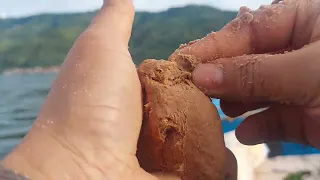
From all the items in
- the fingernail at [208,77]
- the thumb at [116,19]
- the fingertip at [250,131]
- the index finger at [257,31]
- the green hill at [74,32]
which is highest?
the thumb at [116,19]

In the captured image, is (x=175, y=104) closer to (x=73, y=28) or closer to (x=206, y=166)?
(x=206, y=166)

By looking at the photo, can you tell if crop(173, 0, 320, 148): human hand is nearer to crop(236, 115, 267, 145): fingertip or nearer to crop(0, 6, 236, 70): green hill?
crop(236, 115, 267, 145): fingertip

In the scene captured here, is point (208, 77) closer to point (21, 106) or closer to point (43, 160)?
point (43, 160)

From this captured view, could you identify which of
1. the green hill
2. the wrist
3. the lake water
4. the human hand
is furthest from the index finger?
the green hill

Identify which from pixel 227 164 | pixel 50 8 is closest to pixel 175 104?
pixel 227 164

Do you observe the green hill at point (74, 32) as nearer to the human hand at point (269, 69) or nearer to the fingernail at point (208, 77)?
the human hand at point (269, 69)

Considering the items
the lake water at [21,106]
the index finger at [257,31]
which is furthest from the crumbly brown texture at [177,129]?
the lake water at [21,106]

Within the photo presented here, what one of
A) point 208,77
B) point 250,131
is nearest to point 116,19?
point 208,77

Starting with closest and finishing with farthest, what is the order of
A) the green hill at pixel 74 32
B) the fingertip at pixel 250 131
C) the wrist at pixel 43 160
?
the wrist at pixel 43 160
the fingertip at pixel 250 131
the green hill at pixel 74 32
